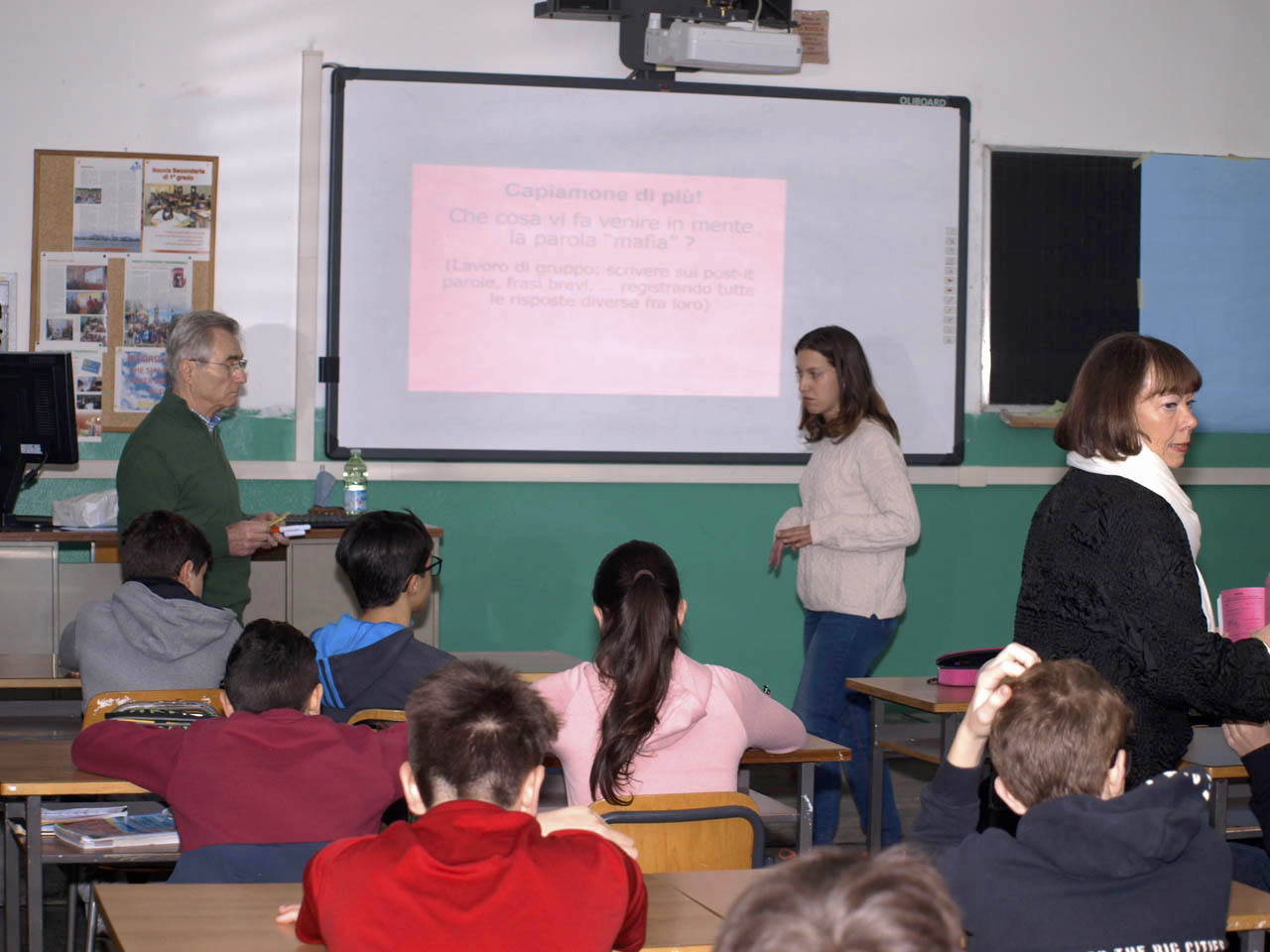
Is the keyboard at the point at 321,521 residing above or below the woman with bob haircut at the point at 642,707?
above

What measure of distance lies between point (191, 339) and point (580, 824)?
8.97 feet

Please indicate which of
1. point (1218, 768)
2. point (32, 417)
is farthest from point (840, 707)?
point (32, 417)

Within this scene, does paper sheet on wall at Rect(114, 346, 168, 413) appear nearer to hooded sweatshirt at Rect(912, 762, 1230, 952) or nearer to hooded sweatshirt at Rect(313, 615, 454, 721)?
hooded sweatshirt at Rect(313, 615, 454, 721)

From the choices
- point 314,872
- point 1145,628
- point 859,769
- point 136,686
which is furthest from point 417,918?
point 859,769

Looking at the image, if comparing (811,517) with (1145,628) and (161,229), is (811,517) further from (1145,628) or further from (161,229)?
(161,229)

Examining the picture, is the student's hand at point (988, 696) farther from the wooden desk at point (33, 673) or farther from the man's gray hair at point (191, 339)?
the man's gray hair at point (191, 339)

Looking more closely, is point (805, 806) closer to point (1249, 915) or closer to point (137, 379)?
point (1249, 915)

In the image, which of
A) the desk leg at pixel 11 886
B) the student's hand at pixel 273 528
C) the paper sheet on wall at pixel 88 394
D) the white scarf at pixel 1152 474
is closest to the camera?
the white scarf at pixel 1152 474

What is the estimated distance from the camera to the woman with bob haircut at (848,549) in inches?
151

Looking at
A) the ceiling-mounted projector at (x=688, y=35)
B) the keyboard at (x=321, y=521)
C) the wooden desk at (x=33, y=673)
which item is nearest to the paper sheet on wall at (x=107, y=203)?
the keyboard at (x=321, y=521)

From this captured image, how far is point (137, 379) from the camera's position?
190 inches

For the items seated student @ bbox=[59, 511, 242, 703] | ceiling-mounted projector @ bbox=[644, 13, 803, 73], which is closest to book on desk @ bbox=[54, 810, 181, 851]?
seated student @ bbox=[59, 511, 242, 703]

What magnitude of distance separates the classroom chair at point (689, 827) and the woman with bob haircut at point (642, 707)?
0.59ft

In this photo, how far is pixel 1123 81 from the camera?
18.5 ft
